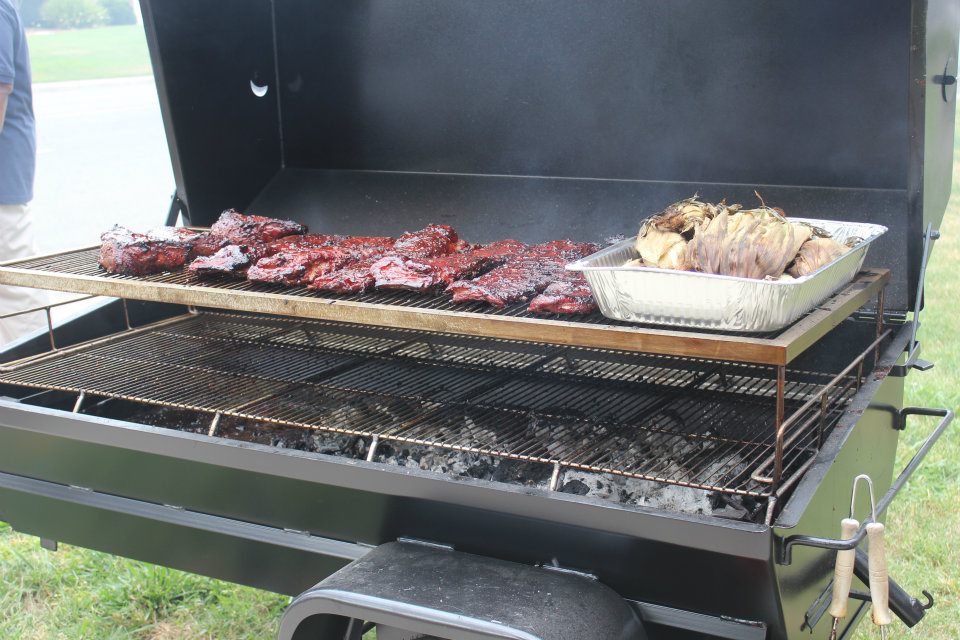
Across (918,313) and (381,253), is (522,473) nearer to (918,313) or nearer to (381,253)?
(381,253)

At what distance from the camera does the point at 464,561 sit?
2156 millimetres

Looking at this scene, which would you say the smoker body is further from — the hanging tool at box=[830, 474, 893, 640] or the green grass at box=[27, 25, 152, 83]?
the green grass at box=[27, 25, 152, 83]

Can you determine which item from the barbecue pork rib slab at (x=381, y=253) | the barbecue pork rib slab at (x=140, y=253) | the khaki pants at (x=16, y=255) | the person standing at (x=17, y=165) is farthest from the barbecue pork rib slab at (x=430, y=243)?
the khaki pants at (x=16, y=255)

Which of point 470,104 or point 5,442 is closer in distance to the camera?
point 5,442

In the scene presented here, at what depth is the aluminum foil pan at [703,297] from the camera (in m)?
1.95

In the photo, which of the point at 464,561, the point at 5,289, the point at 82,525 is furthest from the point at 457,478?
the point at 5,289

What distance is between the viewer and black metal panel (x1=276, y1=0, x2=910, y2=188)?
3053mm

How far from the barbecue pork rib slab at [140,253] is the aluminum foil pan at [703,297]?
5.35 feet

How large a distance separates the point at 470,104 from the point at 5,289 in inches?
119

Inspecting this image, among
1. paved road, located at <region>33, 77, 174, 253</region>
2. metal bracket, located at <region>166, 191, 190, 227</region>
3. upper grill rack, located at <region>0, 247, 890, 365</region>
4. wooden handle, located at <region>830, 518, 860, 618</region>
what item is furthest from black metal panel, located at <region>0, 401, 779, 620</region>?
paved road, located at <region>33, 77, 174, 253</region>

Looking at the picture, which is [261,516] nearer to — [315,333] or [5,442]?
[5,442]

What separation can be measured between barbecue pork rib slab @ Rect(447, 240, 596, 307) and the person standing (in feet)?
10.7

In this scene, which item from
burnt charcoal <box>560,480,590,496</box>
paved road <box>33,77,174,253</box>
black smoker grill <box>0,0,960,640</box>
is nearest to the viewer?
black smoker grill <box>0,0,960,640</box>

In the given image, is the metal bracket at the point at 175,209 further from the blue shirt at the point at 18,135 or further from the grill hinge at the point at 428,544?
the grill hinge at the point at 428,544
